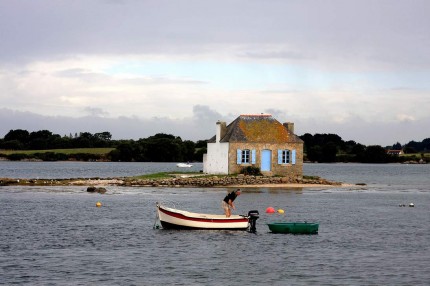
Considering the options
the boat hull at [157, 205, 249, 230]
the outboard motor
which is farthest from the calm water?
the outboard motor

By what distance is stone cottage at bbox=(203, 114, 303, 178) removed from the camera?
7656 cm

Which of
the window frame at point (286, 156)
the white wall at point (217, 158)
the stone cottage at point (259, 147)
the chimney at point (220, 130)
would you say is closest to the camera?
the stone cottage at point (259, 147)

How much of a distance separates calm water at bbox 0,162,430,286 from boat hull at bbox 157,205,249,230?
0.47m

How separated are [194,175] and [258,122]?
882 cm

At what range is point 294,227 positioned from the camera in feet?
136

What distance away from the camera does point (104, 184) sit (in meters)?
78.9

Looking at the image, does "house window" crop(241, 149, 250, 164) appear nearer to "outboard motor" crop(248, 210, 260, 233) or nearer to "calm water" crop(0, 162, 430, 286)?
"calm water" crop(0, 162, 430, 286)

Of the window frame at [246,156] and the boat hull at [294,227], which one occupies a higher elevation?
the window frame at [246,156]

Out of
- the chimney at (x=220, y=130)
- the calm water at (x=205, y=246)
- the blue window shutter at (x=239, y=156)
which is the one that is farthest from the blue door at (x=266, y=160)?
the calm water at (x=205, y=246)

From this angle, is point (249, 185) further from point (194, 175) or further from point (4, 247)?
point (4, 247)

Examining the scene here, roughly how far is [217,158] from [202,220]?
38194mm

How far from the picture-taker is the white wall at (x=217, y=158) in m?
77.6

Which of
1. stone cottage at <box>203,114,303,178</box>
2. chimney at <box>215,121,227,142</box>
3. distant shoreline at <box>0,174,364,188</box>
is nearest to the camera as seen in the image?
distant shoreline at <box>0,174,364,188</box>

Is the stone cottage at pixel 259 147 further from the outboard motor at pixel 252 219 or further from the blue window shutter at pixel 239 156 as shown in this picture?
the outboard motor at pixel 252 219
